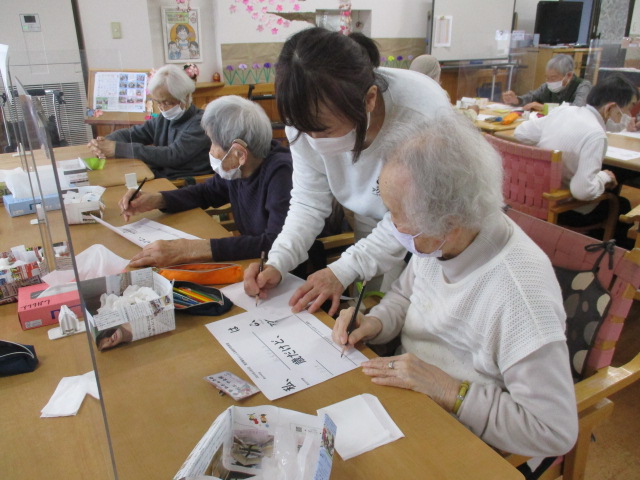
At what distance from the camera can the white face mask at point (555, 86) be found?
15.1 ft

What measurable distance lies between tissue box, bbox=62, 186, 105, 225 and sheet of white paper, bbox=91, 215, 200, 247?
34 millimetres

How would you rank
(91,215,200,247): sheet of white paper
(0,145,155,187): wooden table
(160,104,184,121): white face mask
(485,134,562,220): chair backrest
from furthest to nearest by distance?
(160,104,184,121): white face mask
(485,134,562,220): chair backrest
(0,145,155,187): wooden table
(91,215,200,247): sheet of white paper

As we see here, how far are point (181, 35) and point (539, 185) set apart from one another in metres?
3.57

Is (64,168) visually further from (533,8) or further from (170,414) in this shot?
(533,8)

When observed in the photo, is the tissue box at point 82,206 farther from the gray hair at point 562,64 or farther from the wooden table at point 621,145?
the gray hair at point 562,64

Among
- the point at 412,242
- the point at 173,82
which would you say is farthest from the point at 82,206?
the point at 412,242

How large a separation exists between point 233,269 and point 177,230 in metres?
0.48

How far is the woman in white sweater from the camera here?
1.15 meters

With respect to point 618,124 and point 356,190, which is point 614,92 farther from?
point 356,190

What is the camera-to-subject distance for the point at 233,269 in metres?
1.45

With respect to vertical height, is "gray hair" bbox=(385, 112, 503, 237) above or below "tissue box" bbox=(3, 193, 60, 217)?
above

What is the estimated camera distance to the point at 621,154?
3012 mm

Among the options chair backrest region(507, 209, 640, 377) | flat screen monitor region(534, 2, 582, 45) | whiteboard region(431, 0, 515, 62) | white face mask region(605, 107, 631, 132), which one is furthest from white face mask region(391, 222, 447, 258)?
flat screen monitor region(534, 2, 582, 45)

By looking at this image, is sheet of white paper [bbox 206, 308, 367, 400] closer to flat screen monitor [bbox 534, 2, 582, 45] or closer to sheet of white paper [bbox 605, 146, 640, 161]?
sheet of white paper [bbox 605, 146, 640, 161]
